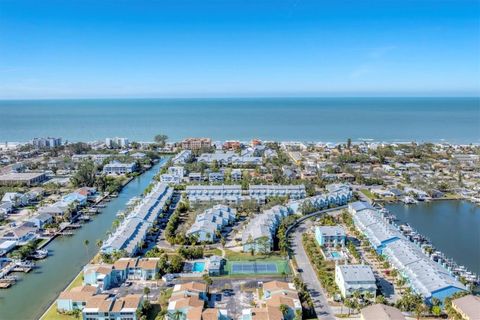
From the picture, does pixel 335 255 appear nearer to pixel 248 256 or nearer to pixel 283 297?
pixel 248 256

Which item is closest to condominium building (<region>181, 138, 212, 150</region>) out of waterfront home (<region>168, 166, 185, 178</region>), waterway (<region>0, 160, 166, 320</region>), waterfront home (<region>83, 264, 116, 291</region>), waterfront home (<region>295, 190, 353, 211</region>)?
waterfront home (<region>168, 166, 185, 178</region>)

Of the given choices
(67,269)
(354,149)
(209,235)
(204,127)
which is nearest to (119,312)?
(67,269)

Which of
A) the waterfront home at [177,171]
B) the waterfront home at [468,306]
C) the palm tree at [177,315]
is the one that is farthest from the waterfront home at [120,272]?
the waterfront home at [177,171]

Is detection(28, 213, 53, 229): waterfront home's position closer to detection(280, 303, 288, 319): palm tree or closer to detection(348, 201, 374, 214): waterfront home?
detection(280, 303, 288, 319): palm tree

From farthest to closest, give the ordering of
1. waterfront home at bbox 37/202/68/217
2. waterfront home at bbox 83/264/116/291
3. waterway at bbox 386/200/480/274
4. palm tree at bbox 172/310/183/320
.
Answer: waterfront home at bbox 37/202/68/217
waterway at bbox 386/200/480/274
waterfront home at bbox 83/264/116/291
palm tree at bbox 172/310/183/320

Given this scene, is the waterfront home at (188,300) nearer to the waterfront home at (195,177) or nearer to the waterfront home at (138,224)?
the waterfront home at (138,224)

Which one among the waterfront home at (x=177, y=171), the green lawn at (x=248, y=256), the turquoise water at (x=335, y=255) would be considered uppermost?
the waterfront home at (x=177, y=171)
